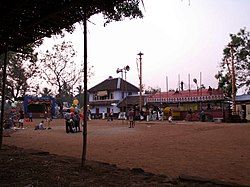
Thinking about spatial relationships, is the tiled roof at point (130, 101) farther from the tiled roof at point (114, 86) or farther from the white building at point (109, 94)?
the tiled roof at point (114, 86)

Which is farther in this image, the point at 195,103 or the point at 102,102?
the point at 102,102

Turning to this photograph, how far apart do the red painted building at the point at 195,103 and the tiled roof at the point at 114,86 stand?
14636 millimetres

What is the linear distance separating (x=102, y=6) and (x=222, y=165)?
16.1 ft

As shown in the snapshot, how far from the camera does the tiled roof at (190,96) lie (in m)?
38.7

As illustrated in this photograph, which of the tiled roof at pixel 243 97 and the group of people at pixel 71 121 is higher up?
the tiled roof at pixel 243 97

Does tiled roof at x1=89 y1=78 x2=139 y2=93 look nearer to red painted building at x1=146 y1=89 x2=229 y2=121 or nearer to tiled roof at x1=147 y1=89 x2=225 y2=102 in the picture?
tiled roof at x1=147 y1=89 x2=225 y2=102

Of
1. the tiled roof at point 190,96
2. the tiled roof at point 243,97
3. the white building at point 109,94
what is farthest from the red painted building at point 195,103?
the white building at point 109,94

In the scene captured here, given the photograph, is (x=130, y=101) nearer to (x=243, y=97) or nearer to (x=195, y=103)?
(x=195, y=103)

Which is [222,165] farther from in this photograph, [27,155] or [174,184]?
[27,155]

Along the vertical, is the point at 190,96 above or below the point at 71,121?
above

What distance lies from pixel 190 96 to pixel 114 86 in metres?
20.7

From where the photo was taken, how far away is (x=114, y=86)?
58812mm

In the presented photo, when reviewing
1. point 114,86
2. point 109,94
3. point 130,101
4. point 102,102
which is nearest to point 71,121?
point 130,101

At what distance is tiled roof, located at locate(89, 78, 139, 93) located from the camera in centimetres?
5872
